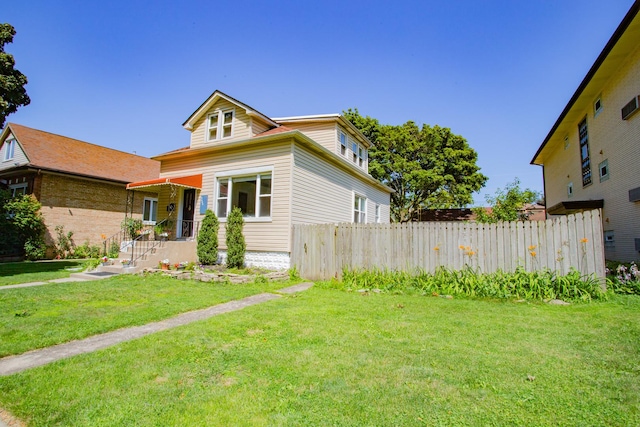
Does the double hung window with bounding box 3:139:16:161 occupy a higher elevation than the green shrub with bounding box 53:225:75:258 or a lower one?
higher

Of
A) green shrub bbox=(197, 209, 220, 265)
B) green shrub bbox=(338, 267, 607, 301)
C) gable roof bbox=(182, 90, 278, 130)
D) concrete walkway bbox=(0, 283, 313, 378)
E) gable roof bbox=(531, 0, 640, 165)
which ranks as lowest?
concrete walkway bbox=(0, 283, 313, 378)

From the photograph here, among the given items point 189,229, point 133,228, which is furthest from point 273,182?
point 133,228

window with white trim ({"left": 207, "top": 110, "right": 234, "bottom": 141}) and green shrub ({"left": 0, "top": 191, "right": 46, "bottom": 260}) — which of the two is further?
green shrub ({"left": 0, "top": 191, "right": 46, "bottom": 260})

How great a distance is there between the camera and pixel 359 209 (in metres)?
17.3

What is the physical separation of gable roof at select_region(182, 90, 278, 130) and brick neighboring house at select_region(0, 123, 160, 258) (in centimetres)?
662

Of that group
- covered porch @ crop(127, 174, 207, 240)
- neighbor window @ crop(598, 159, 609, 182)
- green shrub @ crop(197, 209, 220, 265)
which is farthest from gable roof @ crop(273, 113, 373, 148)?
neighbor window @ crop(598, 159, 609, 182)

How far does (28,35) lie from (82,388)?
46.6ft

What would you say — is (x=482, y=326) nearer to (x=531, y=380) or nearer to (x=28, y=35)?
(x=531, y=380)

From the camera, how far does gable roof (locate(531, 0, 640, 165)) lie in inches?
348

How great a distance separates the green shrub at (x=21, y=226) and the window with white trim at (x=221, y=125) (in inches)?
396

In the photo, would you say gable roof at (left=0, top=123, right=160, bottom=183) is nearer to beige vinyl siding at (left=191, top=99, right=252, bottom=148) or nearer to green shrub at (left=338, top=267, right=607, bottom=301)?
beige vinyl siding at (left=191, top=99, right=252, bottom=148)

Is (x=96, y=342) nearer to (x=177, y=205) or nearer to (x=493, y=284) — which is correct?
(x=493, y=284)

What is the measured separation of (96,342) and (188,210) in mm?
10476

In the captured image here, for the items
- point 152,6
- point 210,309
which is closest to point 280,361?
point 210,309
